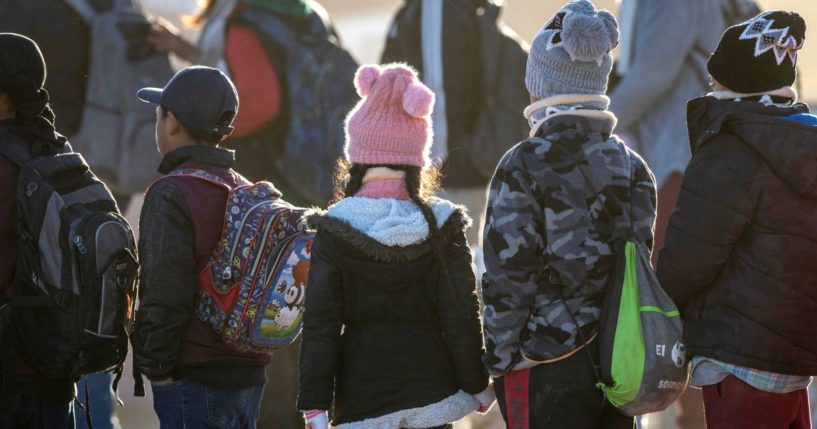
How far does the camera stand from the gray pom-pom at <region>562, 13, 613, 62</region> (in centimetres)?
426

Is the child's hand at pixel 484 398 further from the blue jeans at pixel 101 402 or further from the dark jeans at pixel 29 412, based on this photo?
the blue jeans at pixel 101 402

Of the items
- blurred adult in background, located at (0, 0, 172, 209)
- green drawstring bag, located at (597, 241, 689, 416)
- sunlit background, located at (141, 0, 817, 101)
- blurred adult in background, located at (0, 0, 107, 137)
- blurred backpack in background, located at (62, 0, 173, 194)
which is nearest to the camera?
green drawstring bag, located at (597, 241, 689, 416)

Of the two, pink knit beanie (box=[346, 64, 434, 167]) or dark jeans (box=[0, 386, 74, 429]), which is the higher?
pink knit beanie (box=[346, 64, 434, 167])

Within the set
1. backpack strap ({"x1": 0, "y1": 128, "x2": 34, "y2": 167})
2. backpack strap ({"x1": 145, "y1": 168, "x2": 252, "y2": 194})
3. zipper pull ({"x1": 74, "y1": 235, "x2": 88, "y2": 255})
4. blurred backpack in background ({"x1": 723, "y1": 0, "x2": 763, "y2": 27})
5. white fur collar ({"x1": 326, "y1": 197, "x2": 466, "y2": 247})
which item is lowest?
blurred backpack in background ({"x1": 723, "y1": 0, "x2": 763, "y2": 27})

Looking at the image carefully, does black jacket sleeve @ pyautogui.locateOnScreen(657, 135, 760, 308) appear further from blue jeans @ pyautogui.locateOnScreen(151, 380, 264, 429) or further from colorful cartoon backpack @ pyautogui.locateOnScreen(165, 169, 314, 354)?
blue jeans @ pyautogui.locateOnScreen(151, 380, 264, 429)

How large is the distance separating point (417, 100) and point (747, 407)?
134 cm

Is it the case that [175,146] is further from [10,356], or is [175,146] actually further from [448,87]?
[448,87]

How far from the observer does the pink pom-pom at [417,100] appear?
4336 mm

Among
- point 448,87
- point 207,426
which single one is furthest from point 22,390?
point 448,87

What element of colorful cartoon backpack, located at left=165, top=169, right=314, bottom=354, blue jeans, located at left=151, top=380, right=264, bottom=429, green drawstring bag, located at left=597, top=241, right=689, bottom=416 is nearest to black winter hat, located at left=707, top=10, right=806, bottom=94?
green drawstring bag, located at left=597, top=241, right=689, bottom=416

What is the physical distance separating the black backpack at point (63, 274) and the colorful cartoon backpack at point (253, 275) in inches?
10.9

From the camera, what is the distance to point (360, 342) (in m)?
4.23

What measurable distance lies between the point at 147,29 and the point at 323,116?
116 centimetres

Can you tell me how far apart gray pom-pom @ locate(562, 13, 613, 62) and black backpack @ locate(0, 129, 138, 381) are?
1.56 meters
